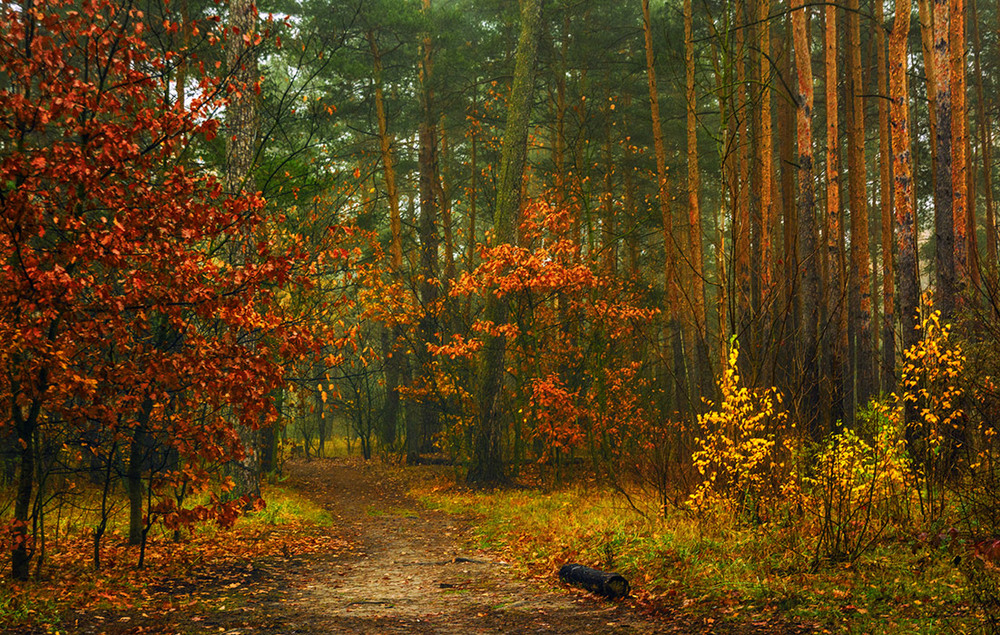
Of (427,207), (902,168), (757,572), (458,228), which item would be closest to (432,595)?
(757,572)

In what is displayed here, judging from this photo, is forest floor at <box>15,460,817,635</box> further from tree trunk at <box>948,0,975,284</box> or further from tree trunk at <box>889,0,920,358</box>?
tree trunk at <box>948,0,975,284</box>

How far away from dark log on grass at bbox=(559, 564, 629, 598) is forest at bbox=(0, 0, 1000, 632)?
1430 millimetres

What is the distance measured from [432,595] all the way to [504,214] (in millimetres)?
9929

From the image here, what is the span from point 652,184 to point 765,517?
19.1 m

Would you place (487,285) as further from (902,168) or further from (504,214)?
(902,168)

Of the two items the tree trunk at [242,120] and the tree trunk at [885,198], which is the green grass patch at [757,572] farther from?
the tree trunk at [885,198]

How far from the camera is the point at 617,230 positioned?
2369 centimetres

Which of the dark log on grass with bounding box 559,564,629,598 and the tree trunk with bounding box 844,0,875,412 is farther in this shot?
the tree trunk with bounding box 844,0,875,412

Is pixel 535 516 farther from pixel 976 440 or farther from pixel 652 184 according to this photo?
pixel 652 184

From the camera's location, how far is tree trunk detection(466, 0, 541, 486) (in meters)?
15.9

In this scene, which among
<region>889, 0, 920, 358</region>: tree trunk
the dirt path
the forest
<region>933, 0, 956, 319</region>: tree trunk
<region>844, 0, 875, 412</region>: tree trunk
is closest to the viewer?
the dirt path

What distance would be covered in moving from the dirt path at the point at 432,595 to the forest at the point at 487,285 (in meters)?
1.36

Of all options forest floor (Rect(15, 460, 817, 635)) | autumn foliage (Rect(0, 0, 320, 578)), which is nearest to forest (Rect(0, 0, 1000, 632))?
autumn foliage (Rect(0, 0, 320, 578))

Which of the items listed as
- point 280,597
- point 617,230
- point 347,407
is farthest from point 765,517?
point 347,407
